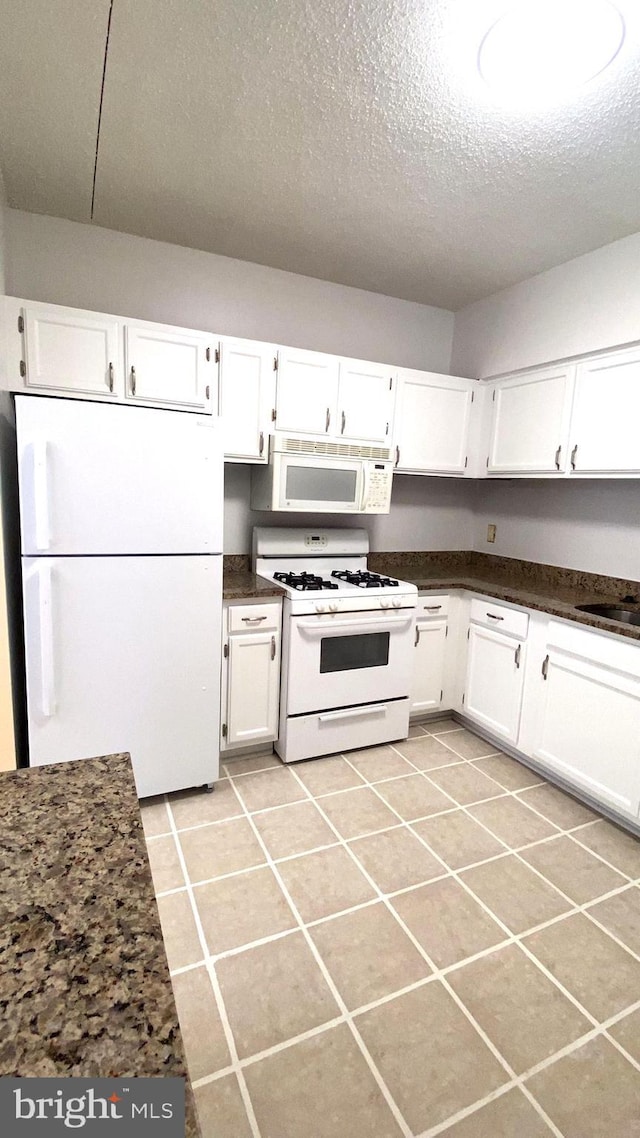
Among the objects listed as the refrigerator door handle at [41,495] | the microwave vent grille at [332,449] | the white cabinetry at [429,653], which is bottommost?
the white cabinetry at [429,653]

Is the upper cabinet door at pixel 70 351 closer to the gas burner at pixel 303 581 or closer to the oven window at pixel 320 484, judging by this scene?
the oven window at pixel 320 484

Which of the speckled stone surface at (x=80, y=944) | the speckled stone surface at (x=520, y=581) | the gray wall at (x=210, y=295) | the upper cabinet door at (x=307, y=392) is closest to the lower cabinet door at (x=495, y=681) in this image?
the speckled stone surface at (x=520, y=581)

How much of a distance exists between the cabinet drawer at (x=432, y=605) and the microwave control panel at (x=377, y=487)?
1.85ft

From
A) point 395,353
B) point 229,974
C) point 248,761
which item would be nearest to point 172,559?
point 248,761

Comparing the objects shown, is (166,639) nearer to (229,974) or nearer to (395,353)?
(229,974)

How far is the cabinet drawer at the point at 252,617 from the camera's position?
246 centimetres

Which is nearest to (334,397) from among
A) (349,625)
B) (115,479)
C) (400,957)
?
(349,625)

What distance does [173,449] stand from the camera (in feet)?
6.71

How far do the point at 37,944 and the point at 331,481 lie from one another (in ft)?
7.93

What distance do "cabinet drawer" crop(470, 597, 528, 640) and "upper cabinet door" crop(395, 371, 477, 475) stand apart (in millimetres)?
877

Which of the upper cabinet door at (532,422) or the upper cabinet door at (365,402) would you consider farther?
the upper cabinet door at (365,402)

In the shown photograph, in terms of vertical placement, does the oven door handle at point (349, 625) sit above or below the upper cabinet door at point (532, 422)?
below

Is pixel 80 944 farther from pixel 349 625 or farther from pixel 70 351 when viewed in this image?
pixel 70 351

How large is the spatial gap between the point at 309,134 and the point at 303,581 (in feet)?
5.99
